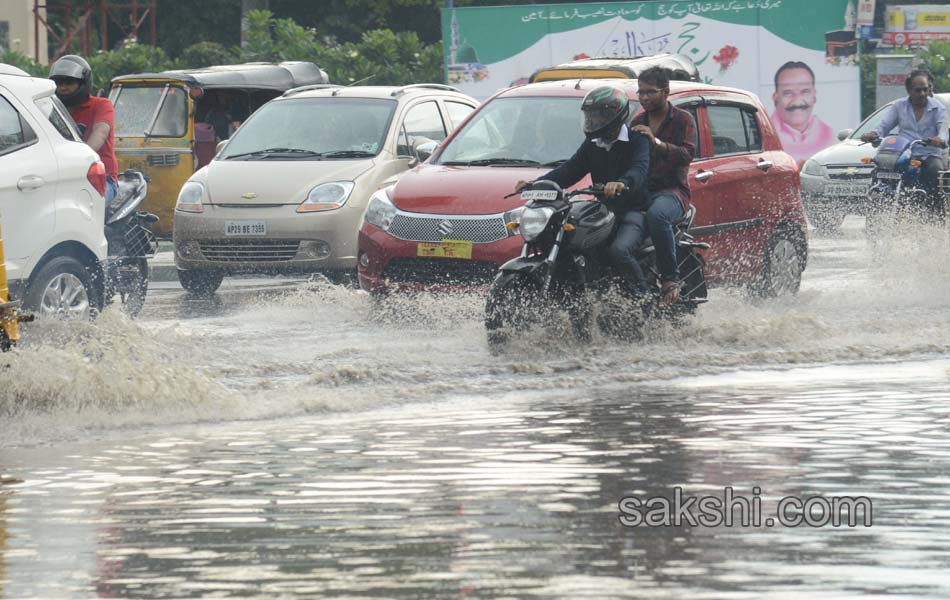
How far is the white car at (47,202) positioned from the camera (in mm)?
11078

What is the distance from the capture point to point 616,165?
11.7m

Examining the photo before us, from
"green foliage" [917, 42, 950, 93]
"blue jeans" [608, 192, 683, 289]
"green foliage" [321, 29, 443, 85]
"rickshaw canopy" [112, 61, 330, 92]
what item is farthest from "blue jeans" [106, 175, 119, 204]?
"green foliage" [917, 42, 950, 93]

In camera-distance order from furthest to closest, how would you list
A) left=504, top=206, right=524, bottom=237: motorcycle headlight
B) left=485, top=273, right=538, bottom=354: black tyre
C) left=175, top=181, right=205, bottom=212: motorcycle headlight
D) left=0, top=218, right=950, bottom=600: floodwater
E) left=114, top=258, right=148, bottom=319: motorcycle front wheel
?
left=175, top=181, right=205, bottom=212: motorcycle headlight
left=114, top=258, right=148, bottom=319: motorcycle front wheel
left=504, top=206, right=524, bottom=237: motorcycle headlight
left=485, top=273, right=538, bottom=354: black tyre
left=0, top=218, right=950, bottom=600: floodwater

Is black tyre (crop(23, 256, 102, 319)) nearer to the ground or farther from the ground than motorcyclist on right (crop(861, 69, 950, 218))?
nearer to the ground

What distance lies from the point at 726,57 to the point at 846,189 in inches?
467

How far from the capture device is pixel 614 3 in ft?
112

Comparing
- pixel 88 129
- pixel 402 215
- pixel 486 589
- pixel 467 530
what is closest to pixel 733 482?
pixel 467 530

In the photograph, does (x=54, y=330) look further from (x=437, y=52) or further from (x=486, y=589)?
(x=437, y=52)

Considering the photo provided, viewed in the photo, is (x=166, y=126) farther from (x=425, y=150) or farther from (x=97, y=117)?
(x=97, y=117)

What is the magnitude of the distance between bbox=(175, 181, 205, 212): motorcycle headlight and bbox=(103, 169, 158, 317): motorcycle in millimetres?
1268

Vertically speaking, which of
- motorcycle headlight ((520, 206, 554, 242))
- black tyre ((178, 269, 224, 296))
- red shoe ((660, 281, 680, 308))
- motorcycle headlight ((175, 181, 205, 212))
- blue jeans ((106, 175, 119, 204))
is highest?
blue jeans ((106, 175, 119, 204))

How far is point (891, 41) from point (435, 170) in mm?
27558

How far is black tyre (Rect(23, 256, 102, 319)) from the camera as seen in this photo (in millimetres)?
11297

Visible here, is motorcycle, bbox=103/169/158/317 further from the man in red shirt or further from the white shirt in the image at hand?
the white shirt
